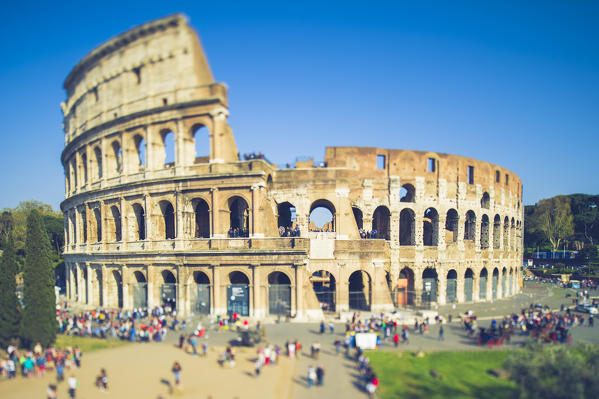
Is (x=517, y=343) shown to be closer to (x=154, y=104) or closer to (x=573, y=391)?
(x=573, y=391)

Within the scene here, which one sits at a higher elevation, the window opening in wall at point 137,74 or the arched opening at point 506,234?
the window opening in wall at point 137,74

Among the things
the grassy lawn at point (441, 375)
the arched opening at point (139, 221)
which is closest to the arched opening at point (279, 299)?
the grassy lawn at point (441, 375)

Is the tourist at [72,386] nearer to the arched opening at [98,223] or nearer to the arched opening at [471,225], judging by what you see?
the arched opening at [98,223]

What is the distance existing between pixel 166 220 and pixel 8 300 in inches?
484

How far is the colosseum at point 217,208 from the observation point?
27703mm

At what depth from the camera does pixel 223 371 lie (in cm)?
1814

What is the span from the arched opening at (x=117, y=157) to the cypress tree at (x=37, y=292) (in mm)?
10615

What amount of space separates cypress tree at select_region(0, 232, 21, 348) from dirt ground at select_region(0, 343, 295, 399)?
14.6 ft

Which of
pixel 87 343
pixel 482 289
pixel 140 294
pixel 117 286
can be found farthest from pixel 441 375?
pixel 117 286

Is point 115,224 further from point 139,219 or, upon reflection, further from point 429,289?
point 429,289

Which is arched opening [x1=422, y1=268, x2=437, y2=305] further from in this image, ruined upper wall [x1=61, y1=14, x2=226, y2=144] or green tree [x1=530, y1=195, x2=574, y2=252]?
green tree [x1=530, y1=195, x2=574, y2=252]

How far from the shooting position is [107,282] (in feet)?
106

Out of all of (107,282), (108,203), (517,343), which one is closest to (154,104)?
(108,203)

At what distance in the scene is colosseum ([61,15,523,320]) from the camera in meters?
27.7
